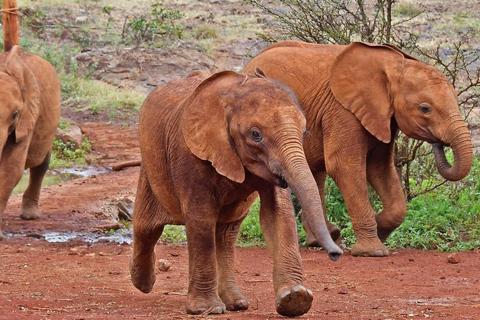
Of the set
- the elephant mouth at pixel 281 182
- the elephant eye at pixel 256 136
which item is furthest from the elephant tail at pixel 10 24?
the elephant mouth at pixel 281 182

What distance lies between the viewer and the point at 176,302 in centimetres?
675

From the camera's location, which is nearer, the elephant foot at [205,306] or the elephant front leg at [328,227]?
the elephant foot at [205,306]

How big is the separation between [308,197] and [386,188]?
4.33 metres

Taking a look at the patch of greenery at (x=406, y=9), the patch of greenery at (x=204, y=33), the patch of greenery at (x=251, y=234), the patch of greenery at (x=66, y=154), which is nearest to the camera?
the patch of greenery at (x=251, y=234)

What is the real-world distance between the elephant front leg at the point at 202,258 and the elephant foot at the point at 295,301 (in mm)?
671

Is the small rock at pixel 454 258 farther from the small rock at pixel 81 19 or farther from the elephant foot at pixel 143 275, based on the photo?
the small rock at pixel 81 19

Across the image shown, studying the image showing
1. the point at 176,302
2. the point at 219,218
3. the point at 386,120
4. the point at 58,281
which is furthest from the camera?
the point at 386,120

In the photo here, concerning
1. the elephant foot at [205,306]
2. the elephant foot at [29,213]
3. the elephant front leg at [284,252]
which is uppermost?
the elephant front leg at [284,252]

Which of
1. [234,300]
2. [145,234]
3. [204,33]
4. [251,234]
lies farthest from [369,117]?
[204,33]

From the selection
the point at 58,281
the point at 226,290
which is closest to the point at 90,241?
the point at 58,281

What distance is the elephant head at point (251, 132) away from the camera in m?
5.19

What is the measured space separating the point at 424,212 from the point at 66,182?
5.69 meters

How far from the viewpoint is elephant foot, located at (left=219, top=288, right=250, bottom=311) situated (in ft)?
20.7

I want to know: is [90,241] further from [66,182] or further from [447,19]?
[447,19]
